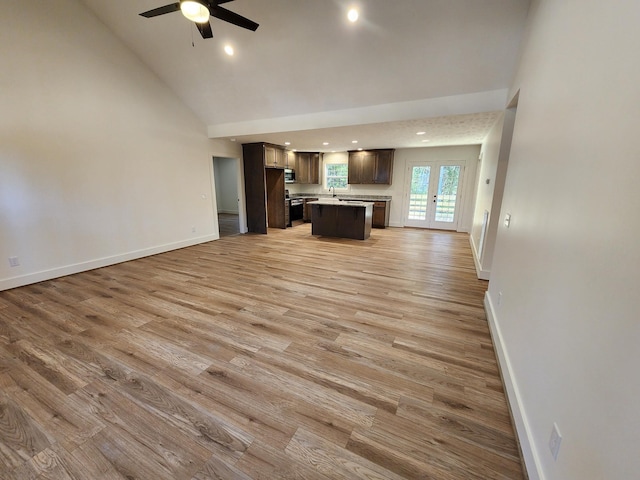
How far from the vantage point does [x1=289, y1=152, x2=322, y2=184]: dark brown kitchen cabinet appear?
8781 mm

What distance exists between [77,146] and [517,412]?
5790mm

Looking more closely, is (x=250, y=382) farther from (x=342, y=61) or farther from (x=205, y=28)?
(x=342, y=61)

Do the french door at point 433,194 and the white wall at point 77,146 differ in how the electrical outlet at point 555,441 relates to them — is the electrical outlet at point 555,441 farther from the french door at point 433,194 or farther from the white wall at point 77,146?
the french door at point 433,194

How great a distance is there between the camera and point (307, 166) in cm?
887

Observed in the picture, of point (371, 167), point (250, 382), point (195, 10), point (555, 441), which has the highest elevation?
point (195, 10)

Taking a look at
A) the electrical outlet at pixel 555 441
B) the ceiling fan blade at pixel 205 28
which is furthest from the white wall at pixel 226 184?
the electrical outlet at pixel 555 441

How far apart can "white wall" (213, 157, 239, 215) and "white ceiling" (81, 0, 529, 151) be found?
506 centimetres

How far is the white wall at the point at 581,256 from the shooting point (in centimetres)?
Answer: 79

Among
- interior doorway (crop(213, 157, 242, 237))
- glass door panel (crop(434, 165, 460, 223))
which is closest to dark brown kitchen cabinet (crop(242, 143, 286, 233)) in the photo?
interior doorway (crop(213, 157, 242, 237))

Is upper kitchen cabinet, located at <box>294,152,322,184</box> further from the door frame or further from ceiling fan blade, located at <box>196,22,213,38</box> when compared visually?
ceiling fan blade, located at <box>196,22,213,38</box>

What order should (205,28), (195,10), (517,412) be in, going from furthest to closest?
(205,28) → (195,10) → (517,412)

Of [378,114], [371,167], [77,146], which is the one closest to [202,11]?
[378,114]

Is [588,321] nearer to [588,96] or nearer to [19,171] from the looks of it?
[588,96]

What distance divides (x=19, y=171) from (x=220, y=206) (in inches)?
292
